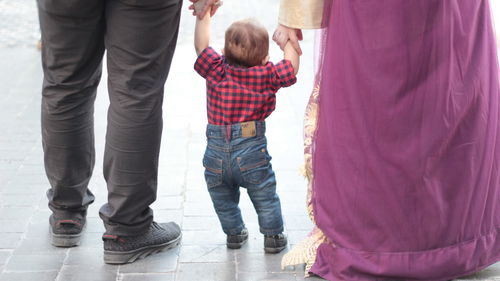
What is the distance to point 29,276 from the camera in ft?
12.5

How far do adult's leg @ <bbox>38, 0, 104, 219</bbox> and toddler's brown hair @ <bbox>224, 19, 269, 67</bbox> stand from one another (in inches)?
20.9

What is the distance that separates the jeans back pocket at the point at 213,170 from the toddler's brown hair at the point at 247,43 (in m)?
0.41

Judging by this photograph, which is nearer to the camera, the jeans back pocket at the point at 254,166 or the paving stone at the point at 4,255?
the jeans back pocket at the point at 254,166

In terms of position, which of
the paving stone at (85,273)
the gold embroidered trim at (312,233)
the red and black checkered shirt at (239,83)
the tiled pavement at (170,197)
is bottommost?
the tiled pavement at (170,197)

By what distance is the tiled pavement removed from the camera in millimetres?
3863

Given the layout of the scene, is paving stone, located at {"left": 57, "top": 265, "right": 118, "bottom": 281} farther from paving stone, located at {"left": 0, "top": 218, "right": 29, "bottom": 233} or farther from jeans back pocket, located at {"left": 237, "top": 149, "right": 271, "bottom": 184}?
jeans back pocket, located at {"left": 237, "top": 149, "right": 271, "bottom": 184}

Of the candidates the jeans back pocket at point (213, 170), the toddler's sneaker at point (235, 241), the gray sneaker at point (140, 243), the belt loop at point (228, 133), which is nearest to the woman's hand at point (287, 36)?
the belt loop at point (228, 133)

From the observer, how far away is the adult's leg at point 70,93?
12.1 feet

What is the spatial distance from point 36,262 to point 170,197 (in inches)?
38.2

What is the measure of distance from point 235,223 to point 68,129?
819 mm

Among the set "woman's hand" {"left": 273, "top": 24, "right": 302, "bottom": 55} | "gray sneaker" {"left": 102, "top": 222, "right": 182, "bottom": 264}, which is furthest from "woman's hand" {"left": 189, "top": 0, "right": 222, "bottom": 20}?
"gray sneaker" {"left": 102, "top": 222, "right": 182, "bottom": 264}

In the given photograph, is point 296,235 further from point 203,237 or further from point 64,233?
point 64,233

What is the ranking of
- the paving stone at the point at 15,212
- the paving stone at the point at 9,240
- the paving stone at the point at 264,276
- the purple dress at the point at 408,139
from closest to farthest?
1. the purple dress at the point at 408,139
2. the paving stone at the point at 264,276
3. the paving stone at the point at 9,240
4. the paving stone at the point at 15,212

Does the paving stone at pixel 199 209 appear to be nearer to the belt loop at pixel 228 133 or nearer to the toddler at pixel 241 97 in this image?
the toddler at pixel 241 97
